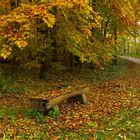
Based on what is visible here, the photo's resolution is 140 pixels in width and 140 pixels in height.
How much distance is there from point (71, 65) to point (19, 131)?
13.8 metres

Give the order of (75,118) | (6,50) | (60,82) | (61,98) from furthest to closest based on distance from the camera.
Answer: (60,82) < (6,50) < (61,98) < (75,118)

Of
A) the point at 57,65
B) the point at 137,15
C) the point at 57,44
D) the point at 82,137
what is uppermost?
the point at 137,15

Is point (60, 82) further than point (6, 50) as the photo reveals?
Yes

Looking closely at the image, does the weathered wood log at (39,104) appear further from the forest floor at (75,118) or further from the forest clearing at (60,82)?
the forest floor at (75,118)

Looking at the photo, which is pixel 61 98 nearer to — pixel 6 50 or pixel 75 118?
pixel 75 118

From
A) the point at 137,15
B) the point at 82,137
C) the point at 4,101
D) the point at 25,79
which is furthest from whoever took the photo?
the point at 137,15

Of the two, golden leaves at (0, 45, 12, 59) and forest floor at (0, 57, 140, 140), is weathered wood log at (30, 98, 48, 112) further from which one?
golden leaves at (0, 45, 12, 59)

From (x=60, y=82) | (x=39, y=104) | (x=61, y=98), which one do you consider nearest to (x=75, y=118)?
(x=61, y=98)

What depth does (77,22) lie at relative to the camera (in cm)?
1512

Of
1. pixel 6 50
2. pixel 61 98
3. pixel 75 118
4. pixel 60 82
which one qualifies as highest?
pixel 6 50

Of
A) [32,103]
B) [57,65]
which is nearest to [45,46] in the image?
[57,65]

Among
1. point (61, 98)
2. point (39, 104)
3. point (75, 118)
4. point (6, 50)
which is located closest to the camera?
point (39, 104)

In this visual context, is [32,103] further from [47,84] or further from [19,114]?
[47,84]

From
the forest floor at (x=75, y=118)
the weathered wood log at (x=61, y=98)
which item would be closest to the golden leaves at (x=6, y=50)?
the forest floor at (x=75, y=118)
